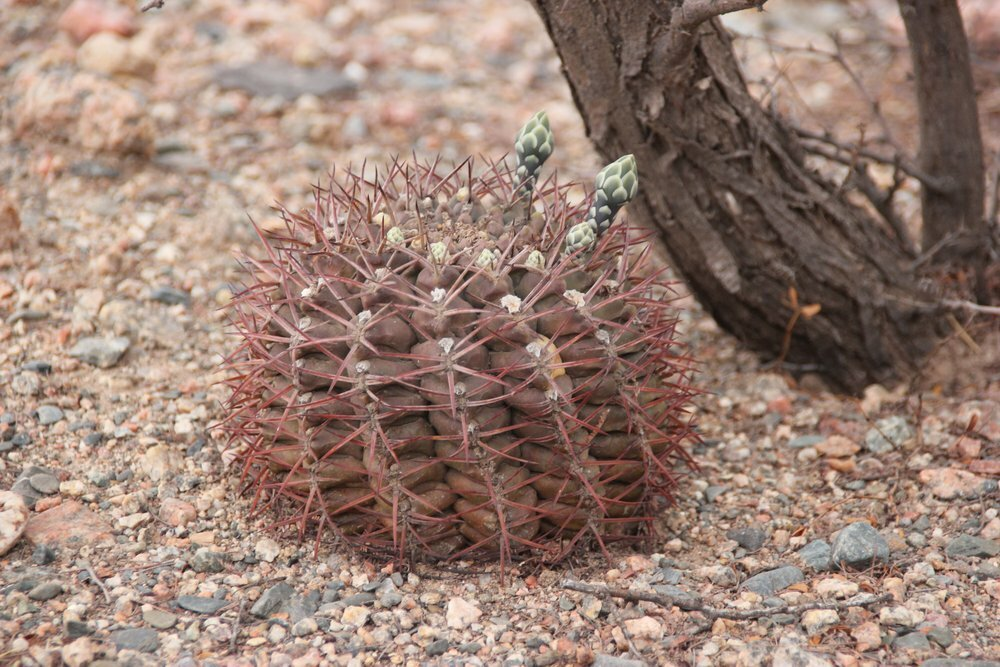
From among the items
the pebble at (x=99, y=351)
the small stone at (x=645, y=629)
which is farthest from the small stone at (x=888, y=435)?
the pebble at (x=99, y=351)

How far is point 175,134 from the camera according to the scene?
213 inches

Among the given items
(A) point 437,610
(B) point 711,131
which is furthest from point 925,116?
(A) point 437,610

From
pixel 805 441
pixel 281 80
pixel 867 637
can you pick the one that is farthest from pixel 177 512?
pixel 281 80

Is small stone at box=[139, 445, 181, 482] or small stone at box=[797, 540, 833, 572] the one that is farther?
small stone at box=[139, 445, 181, 482]

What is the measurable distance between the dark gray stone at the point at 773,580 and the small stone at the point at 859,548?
0.48ft

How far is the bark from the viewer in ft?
12.8

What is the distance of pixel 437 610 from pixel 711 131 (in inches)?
78.0

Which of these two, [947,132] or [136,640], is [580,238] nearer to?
[136,640]

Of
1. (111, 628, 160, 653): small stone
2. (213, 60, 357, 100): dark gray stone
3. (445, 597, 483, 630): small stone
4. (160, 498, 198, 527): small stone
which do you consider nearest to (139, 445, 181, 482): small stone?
(160, 498, 198, 527): small stone

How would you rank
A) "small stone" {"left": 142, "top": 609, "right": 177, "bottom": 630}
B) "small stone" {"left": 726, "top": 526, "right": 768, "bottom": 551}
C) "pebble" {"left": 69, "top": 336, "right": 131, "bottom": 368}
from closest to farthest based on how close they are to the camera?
"small stone" {"left": 142, "top": 609, "right": 177, "bottom": 630} → "small stone" {"left": 726, "top": 526, "right": 768, "bottom": 551} → "pebble" {"left": 69, "top": 336, "right": 131, "bottom": 368}

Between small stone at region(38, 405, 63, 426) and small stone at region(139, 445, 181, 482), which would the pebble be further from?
small stone at region(139, 445, 181, 482)

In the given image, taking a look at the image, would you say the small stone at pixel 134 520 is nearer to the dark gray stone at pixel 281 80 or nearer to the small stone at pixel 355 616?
the small stone at pixel 355 616

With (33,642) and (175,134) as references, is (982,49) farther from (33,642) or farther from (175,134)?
(33,642)

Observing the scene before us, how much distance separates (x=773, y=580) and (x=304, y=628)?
131cm
